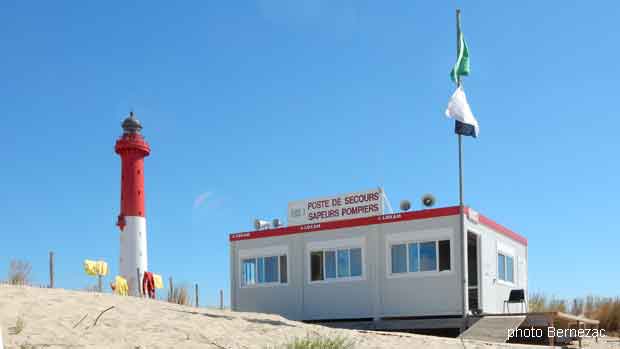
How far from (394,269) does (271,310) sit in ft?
16.8

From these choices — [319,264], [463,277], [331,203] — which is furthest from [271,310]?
[463,277]

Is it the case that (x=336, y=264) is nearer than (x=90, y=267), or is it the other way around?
(x=336, y=264)

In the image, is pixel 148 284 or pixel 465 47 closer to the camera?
pixel 465 47

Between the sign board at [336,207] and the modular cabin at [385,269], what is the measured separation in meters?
0.19

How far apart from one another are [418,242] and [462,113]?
13.5ft

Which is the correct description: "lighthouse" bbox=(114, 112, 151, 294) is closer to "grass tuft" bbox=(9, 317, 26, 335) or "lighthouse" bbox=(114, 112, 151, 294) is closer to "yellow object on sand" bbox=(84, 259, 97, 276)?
"yellow object on sand" bbox=(84, 259, 97, 276)

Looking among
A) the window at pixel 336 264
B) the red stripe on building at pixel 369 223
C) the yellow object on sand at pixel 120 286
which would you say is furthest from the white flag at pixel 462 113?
the yellow object on sand at pixel 120 286

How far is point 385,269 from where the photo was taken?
69.7 feet

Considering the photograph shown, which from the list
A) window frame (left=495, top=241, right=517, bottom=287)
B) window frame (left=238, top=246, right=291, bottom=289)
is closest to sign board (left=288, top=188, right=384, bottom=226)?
window frame (left=238, top=246, right=291, bottom=289)

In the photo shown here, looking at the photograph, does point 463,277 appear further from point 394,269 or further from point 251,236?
point 251,236

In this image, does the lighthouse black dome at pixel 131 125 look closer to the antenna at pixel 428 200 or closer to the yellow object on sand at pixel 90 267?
the yellow object on sand at pixel 90 267

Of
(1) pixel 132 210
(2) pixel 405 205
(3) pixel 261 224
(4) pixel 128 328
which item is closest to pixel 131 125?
(1) pixel 132 210

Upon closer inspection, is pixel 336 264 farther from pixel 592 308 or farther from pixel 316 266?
pixel 592 308

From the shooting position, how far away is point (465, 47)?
21109 millimetres
